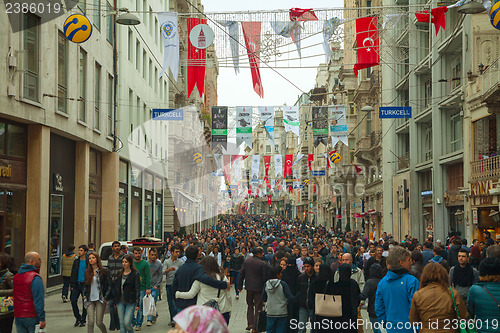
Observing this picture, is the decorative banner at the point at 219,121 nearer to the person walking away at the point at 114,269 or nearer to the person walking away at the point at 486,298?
the person walking away at the point at 114,269

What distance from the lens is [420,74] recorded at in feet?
119

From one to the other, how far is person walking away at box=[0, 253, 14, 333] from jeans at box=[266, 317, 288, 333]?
390cm

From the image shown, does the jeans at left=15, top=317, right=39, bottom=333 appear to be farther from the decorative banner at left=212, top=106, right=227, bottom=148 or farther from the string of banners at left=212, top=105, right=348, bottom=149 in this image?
the decorative banner at left=212, top=106, right=227, bottom=148

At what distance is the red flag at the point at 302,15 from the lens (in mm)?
19766

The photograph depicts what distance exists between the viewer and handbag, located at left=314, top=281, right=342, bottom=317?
28.1ft

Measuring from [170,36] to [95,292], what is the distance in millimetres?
11705

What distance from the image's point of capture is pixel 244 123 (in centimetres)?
3362

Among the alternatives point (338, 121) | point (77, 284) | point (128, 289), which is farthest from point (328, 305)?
point (338, 121)

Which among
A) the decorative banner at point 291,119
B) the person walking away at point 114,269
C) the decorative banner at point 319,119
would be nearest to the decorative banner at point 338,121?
the decorative banner at point 319,119

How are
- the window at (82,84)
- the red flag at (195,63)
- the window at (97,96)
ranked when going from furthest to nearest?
the window at (97,96), the window at (82,84), the red flag at (195,63)

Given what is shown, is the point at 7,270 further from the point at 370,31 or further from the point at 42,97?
the point at 370,31

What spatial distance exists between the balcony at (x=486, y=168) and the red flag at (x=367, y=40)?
235 inches

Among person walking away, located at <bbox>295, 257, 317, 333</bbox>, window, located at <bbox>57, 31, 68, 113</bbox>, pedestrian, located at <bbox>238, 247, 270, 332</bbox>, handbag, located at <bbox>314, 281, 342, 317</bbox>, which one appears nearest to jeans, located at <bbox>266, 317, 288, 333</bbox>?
person walking away, located at <bbox>295, 257, 317, 333</bbox>

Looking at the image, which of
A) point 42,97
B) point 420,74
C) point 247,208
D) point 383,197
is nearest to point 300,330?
point 42,97
